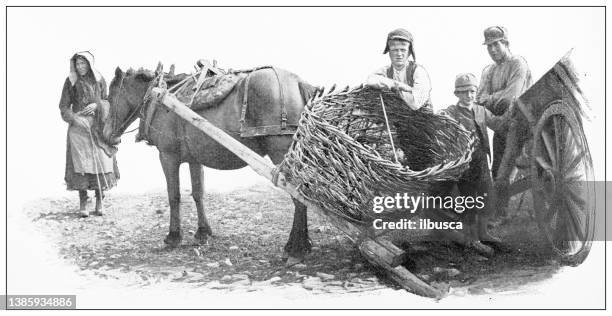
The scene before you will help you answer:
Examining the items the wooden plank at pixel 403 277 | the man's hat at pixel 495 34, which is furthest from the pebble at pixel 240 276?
the man's hat at pixel 495 34

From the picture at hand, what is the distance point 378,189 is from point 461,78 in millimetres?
1044

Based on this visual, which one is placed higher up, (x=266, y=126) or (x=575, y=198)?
(x=266, y=126)

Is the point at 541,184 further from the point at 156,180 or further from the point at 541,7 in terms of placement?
the point at 156,180

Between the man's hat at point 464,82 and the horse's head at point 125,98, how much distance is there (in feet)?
6.53

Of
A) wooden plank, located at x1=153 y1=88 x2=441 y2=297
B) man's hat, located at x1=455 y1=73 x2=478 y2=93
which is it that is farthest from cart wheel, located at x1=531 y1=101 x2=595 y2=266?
wooden plank, located at x1=153 y1=88 x2=441 y2=297

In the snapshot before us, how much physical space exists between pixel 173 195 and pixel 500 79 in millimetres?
2194

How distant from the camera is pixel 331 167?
10.4 ft

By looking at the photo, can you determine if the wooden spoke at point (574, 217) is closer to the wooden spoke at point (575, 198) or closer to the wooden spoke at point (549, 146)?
the wooden spoke at point (575, 198)

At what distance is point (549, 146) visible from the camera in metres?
3.58

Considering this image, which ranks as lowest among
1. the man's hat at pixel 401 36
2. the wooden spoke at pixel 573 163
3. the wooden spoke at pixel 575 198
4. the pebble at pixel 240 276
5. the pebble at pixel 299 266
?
the pebble at pixel 240 276

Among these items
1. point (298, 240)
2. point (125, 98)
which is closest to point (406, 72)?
point (298, 240)

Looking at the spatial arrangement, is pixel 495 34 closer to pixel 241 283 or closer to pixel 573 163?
pixel 573 163

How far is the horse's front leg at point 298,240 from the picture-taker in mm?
3846

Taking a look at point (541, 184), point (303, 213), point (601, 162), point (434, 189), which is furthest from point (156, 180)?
point (601, 162)
